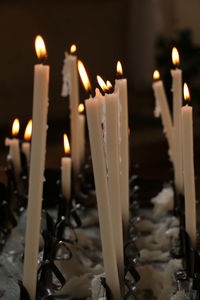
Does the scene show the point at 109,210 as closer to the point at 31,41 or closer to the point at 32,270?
the point at 32,270

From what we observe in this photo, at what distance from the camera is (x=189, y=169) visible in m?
0.52

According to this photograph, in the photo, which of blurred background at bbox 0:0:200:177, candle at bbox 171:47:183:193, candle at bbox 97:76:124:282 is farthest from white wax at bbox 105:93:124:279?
blurred background at bbox 0:0:200:177

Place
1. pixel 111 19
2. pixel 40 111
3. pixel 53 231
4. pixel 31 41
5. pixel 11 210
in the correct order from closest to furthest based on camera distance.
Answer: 1. pixel 40 111
2. pixel 53 231
3. pixel 11 210
4. pixel 31 41
5. pixel 111 19

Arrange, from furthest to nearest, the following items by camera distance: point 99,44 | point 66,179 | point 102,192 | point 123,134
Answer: point 99,44, point 66,179, point 123,134, point 102,192

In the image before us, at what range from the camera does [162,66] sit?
2193 mm

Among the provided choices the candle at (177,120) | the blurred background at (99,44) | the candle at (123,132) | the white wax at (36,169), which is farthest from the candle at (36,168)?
the blurred background at (99,44)

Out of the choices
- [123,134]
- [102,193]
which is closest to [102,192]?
[102,193]

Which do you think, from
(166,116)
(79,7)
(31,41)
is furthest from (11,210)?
(79,7)

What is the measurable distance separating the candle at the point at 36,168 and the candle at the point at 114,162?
49 millimetres

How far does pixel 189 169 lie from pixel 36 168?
14cm

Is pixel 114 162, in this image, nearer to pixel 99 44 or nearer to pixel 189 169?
pixel 189 169

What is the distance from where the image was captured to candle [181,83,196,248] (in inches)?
19.9

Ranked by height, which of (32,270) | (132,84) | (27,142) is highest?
(132,84)

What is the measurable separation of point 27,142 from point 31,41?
4.75ft
